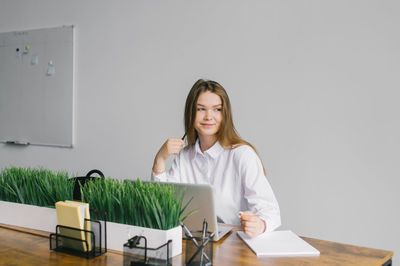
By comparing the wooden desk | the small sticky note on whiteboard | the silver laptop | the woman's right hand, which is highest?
the small sticky note on whiteboard

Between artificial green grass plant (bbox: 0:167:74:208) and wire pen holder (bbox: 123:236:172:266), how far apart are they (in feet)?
1.63

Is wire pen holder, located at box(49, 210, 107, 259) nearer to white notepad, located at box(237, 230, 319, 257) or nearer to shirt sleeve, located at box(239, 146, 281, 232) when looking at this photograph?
white notepad, located at box(237, 230, 319, 257)

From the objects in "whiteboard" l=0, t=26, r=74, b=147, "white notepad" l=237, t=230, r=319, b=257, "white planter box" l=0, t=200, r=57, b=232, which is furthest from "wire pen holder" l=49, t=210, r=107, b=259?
"whiteboard" l=0, t=26, r=74, b=147

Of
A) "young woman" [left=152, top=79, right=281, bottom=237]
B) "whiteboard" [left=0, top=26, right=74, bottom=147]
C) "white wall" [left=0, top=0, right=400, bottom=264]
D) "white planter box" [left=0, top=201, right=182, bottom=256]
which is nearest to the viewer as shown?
"white planter box" [left=0, top=201, right=182, bottom=256]

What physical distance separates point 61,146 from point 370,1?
313 centimetres

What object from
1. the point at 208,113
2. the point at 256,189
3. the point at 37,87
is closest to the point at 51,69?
the point at 37,87

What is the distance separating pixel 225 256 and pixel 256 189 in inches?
24.6

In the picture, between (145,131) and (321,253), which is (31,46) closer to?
(145,131)

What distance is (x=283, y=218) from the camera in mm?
2887

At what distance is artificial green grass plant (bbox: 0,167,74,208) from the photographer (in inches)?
57.4

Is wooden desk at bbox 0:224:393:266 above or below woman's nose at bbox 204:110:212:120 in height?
below

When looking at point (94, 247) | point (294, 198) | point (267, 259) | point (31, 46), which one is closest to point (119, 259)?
point (94, 247)

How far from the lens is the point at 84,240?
1.20 meters

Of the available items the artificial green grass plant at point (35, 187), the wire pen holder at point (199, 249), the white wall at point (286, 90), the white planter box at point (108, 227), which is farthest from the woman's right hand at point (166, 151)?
the white wall at point (286, 90)
